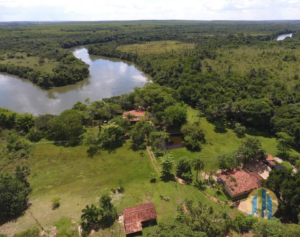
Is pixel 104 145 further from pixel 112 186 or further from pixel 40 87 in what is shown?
pixel 40 87

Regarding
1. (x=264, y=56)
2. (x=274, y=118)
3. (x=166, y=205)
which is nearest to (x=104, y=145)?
(x=166, y=205)

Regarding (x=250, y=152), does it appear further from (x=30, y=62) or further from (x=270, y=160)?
(x=30, y=62)

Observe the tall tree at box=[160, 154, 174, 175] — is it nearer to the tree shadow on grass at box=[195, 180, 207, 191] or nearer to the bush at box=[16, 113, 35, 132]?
the tree shadow on grass at box=[195, 180, 207, 191]

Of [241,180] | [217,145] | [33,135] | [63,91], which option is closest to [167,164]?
[241,180]

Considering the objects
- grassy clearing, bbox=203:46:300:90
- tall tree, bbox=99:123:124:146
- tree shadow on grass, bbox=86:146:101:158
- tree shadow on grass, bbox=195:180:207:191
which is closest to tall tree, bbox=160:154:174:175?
tree shadow on grass, bbox=195:180:207:191

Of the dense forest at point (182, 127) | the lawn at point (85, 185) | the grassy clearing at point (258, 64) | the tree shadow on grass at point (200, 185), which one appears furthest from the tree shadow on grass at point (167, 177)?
the grassy clearing at point (258, 64)

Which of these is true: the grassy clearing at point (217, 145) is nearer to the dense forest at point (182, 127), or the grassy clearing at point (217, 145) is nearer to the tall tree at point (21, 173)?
the dense forest at point (182, 127)
